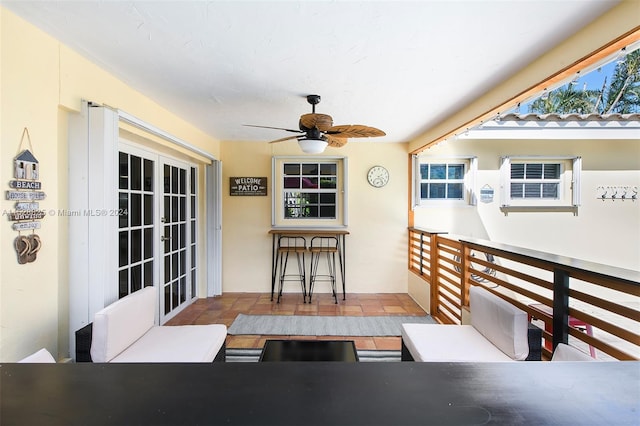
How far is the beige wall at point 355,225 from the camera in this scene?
447 cm

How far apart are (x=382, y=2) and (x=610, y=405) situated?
1.73 meters

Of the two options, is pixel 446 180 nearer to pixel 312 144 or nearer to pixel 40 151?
pixel 312 144

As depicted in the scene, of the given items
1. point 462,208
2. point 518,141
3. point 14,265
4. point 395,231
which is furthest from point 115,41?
point 518,141

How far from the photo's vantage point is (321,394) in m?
0.33

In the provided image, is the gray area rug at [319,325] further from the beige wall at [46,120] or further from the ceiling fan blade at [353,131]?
the ceiling fan blade at [353,131]

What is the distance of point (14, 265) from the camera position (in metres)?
1.58

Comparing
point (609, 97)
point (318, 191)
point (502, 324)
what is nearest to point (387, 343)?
point (502, 324)

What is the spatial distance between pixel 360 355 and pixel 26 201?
2644mm

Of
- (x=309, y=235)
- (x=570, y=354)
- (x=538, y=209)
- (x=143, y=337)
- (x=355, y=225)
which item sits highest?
(x=538, y=209)

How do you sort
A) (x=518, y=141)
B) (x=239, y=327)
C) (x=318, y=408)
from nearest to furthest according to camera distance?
(x=318, y=408) → (x=239, y=327) → (x=518, y=141)

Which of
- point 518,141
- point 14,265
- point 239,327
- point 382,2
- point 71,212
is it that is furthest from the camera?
point 518,141

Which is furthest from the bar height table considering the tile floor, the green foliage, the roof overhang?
the green foliage

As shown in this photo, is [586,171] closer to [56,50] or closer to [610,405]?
[610,405]

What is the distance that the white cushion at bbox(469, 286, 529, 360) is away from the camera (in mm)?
1771
